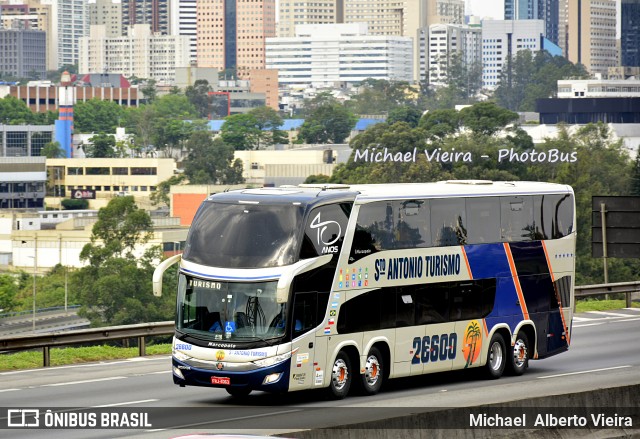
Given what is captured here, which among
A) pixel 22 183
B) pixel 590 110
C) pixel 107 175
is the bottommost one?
pixel 22 183

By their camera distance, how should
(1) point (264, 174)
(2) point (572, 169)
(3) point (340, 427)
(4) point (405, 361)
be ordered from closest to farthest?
1. (3) point (340, 427)
2. (4) point (405, 361)
3. (2) point (572, 169)
4. (1) point (264, 174)

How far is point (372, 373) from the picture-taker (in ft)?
72.2

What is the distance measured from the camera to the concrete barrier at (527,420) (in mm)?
14922

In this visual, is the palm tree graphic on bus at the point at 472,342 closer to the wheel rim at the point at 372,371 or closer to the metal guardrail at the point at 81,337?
the wheel rim at the point at 372,371

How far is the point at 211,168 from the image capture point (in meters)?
183

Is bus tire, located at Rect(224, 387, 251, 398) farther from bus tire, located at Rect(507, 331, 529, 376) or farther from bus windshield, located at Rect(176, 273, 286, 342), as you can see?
bus tire, located at Rect(507, 331, 529, 376)

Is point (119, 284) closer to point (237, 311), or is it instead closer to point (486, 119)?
point (486, 119)

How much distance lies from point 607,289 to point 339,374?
19.1m

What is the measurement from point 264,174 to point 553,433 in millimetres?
165495

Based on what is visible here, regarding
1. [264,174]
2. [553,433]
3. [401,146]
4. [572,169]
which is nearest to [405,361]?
[553,433]

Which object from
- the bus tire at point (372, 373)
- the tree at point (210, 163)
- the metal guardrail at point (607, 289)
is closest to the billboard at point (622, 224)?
the bus tire at point (372, 373)

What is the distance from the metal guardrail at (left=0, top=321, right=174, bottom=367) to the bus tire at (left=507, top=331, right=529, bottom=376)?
725 centimetres

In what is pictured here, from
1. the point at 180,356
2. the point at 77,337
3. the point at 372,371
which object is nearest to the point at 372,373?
the point at 372,371

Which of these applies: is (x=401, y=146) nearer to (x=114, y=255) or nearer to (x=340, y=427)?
(x=114, y=255)
